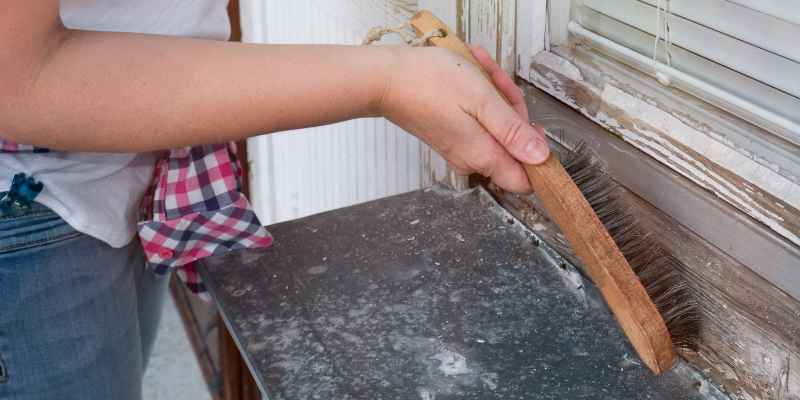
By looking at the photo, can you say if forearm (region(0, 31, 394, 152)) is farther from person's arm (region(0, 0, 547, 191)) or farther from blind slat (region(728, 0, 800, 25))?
blind slat (region(728, 0, 800, 25))

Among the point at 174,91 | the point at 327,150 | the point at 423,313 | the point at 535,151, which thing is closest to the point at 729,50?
the point at 535,151

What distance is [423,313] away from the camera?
1.00 m

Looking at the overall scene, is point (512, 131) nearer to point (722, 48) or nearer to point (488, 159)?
point (488, 159)

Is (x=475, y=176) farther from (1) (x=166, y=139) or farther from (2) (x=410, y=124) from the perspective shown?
(1) (x=166, y=139)

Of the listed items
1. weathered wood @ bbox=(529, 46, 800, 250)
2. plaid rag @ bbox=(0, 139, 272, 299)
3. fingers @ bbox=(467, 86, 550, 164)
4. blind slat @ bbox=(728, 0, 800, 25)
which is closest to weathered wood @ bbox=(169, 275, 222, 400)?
plaid rag @ bbox=(0, 139, 272, 299)

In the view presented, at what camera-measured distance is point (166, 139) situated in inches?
33.3

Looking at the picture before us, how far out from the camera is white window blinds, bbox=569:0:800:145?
2.72 ft

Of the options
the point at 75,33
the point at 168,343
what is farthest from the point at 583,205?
the point at 168,343

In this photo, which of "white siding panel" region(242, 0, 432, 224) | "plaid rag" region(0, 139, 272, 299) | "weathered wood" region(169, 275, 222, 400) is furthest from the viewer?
"weathered wood" region(169, 275, 222, 400)

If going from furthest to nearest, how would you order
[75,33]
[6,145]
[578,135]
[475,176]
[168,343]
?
[168,343], [475,176], [578,135], [6,145], [75,33]

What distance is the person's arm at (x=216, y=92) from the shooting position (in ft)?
2.62

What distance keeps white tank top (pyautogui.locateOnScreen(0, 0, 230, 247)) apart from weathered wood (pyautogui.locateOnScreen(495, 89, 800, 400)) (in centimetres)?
46

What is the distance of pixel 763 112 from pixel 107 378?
734mm

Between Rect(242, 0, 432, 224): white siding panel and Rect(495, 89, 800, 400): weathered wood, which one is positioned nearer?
Rect(495, 89, 800, 400): weathered wood
